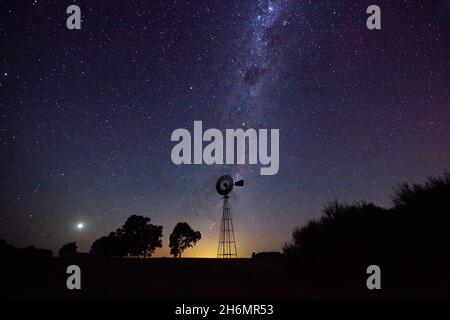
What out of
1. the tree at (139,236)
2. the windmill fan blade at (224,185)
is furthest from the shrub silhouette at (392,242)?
the tree at (139,236)

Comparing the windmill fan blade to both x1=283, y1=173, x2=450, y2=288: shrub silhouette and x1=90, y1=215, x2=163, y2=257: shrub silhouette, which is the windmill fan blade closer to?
x1=283, y1=173, x2=450, y2=288: shrub silhouette

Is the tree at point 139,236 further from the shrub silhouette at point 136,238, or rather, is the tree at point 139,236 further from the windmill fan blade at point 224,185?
the windmill fan blade at point 224,185

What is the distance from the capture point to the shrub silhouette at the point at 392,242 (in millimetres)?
8812

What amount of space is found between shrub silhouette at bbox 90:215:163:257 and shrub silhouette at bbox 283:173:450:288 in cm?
Result: 3271

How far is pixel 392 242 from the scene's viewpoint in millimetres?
9648

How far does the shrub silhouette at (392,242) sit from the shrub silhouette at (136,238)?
3271 centimetres

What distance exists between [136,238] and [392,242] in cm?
3693

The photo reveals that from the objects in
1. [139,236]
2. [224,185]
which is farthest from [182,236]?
[224,185]

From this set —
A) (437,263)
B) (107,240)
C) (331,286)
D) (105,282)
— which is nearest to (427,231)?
(437,263)

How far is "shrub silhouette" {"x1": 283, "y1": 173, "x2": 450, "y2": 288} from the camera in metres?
8.81

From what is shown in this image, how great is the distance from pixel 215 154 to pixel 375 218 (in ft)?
15.9

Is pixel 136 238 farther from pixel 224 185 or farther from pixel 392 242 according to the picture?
pixel 392 242
